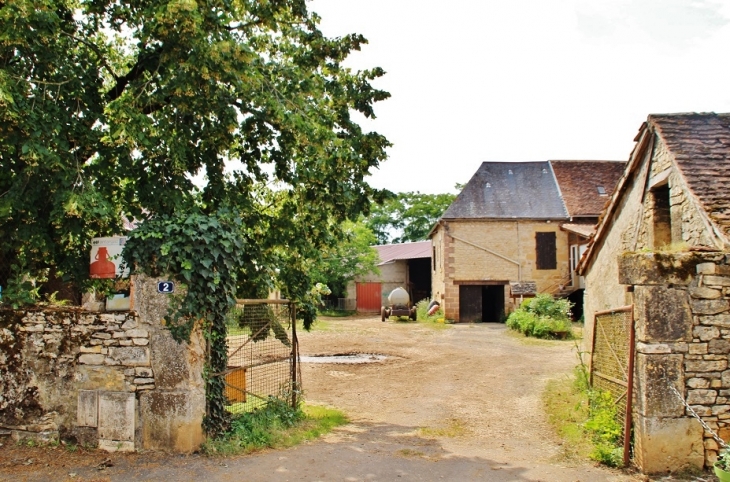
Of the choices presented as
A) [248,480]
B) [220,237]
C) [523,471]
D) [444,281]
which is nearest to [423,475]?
[523,471]

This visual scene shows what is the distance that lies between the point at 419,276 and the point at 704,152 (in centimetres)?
3031

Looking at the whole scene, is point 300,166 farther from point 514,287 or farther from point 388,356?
point 514,287

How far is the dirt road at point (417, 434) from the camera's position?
629 centimetres

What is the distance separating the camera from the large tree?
22.5 ft

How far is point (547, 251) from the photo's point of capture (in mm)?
27484

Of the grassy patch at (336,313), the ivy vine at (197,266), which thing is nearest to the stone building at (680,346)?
the ivy vine at (197,266)

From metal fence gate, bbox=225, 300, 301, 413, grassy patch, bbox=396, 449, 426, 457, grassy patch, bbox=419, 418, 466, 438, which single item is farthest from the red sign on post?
grassy patch, bbox=419, 418, 466, 438

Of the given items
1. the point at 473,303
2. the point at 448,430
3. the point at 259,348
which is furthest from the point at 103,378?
the point at 473,303

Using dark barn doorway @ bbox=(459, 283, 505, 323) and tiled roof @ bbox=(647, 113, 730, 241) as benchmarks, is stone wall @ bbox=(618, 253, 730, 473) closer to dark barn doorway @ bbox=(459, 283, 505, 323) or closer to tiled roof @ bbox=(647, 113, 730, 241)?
tiled roof @ bbox=(647, 113, 730, 241)

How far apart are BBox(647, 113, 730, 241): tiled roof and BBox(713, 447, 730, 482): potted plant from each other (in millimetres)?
2472

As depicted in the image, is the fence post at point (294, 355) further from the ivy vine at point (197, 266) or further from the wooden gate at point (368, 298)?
the wooden gate at point (368, 298)

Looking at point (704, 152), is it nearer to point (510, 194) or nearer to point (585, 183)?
point (510, 194)

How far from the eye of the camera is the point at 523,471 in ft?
21.3

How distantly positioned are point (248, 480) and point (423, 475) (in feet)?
6.17
